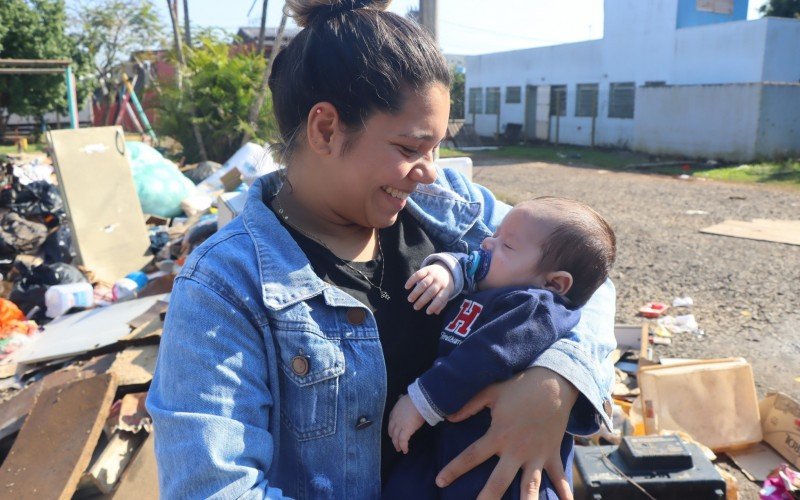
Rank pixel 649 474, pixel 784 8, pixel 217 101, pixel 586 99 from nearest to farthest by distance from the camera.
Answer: pixel 649 474 → pixel 217 101 → pixel 586 99 → pixel 784 8

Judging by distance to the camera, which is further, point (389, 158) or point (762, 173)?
point (762, 173)

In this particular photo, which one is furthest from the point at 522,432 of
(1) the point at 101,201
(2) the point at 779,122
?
(2) the point at 779,122

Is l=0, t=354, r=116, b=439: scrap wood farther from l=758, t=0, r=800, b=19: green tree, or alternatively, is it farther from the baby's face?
l=758, t=0, r=800, b=19: green tree

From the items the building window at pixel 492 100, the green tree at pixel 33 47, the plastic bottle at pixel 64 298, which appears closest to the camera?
the plastic bottle at pixel 64 298

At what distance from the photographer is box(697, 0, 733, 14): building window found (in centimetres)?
2106

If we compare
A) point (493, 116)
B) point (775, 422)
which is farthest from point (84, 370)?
point (493, 116)

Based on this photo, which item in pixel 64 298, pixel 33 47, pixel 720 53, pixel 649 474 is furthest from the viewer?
pixel 33 47

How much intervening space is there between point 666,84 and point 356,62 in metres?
21.3

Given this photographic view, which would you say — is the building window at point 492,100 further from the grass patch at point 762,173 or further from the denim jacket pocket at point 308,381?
the denim jacket pocket at point 308,381

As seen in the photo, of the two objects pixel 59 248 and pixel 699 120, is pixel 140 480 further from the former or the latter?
pixel 699 120

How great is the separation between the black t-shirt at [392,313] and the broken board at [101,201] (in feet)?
17.2

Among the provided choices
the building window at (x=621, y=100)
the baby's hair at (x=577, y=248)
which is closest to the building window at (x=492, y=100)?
the building window at (x=621, y=100)

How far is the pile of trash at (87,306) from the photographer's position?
3090mm

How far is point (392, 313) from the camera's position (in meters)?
1.49
